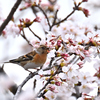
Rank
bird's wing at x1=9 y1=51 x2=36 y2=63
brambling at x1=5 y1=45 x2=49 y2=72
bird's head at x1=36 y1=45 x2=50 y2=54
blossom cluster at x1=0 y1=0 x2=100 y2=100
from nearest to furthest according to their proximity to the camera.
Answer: blossom cluster at x1=0 y1=0 x2=100 y2=100
bird's head at x1=36 y1=45 x2=50 y2=54
brambling at x1=5 y1=45 x2=49 y2=72
bird's wing at x1=9 y1=51 x2=36 y2=63

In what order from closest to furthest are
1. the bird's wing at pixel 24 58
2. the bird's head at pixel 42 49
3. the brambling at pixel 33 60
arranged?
the bird's head at pixel 42 49, the brambling at pixel 33 60, the bird's wing at pixel 24 58

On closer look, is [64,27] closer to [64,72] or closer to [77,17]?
[77,17]

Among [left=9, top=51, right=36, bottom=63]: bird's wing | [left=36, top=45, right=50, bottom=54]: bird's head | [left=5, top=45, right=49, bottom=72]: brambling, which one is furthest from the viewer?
[left=9, top=51, right=36, bottom=63]: bird's wing

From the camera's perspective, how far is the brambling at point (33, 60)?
13.2ft

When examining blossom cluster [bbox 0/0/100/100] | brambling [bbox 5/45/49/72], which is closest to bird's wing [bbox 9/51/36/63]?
brambling [bbox 5/45/49/72]

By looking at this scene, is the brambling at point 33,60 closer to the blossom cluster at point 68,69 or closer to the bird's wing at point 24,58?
the bird's wing at point 24,58

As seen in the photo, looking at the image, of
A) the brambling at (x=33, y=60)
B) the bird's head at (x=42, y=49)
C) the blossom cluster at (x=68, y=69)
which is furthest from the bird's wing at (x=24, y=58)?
the blossom cluster at (x=68, y=69)

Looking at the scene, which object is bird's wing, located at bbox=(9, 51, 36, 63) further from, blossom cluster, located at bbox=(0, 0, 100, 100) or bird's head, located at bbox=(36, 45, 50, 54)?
blossom cluster, located at bbox=(0, 0, 100, 100)

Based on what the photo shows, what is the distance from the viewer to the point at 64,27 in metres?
4.38

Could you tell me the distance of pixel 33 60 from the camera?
13.7 feet

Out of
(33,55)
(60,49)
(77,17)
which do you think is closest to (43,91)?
(60,49)

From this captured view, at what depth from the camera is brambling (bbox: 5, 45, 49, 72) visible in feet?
13.2

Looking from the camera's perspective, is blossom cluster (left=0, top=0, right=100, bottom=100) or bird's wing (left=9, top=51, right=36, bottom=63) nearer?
blossom cluster (left=0, top=0, right=100, bottom=100)

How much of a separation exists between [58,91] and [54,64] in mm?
356
